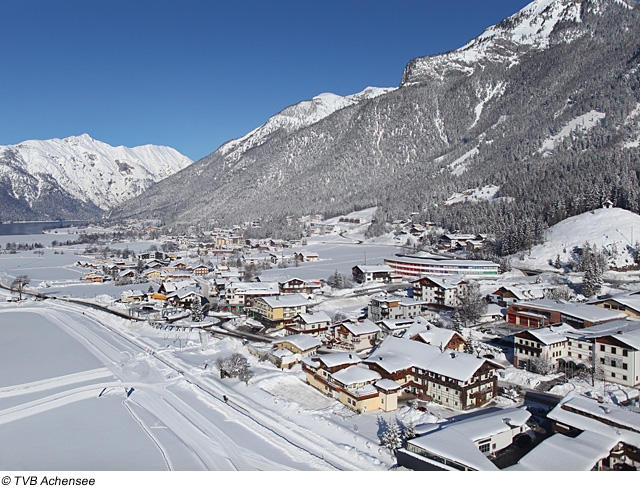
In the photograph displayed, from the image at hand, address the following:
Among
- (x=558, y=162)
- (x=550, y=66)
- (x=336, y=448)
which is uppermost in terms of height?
(x=550, y=66)

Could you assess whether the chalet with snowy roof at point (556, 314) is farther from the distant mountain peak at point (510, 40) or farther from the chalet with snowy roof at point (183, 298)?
the distant mountain peak at point (510, 40)

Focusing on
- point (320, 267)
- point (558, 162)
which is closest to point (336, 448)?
point (320, 267)

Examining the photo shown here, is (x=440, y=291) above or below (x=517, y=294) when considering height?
above

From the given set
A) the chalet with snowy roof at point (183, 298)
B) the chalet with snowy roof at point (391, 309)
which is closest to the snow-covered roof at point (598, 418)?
the chalet with snowy roof at point (391, 309)

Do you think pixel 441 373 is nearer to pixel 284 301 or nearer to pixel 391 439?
pixel 391 439

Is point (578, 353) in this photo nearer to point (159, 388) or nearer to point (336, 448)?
point (336, 448)

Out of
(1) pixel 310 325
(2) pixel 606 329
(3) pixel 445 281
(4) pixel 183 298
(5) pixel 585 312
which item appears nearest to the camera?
(2) pixel 606 329

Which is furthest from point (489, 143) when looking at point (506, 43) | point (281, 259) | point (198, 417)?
point (198, 417)
